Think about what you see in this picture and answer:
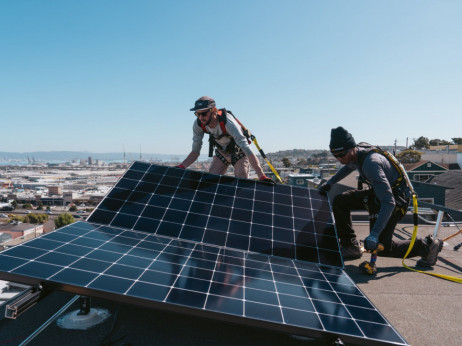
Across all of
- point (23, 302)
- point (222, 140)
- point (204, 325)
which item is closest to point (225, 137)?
point (222, 140)

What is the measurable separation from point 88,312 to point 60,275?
572 millimetres

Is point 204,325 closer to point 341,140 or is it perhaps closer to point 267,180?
point 267,180

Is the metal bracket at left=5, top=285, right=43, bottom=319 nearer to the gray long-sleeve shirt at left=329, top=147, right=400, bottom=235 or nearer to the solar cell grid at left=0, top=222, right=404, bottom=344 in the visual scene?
the solar cell grid at left=0, top=222, right=404, bottom=344

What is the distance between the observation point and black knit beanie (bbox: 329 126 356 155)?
4.26m

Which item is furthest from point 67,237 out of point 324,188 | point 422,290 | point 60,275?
point 422,290

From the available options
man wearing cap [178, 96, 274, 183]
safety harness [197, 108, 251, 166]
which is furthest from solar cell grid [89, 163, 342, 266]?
safety harness [197, 108, 251, 166]

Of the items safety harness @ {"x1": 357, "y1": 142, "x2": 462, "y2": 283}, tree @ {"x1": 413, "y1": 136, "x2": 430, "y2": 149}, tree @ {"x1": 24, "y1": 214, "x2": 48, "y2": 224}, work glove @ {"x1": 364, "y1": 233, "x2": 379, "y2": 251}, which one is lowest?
tree @ {"x1": 24, "y1": 214, "x2": 48, "y2": 224}

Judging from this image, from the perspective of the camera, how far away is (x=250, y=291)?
2484mm

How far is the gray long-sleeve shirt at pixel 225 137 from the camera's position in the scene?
208 inches

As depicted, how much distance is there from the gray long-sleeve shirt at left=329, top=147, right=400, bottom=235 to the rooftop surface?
918mm

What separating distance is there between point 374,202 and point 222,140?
3.02m

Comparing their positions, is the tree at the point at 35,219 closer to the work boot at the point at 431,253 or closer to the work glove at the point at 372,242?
the work glove at the point at 372,242

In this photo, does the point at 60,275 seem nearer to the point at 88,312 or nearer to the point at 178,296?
the point at 88,312

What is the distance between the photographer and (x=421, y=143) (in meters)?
90.9
